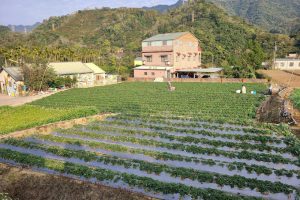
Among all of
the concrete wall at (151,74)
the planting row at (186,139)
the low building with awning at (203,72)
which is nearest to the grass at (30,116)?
the planting row at (186,139)

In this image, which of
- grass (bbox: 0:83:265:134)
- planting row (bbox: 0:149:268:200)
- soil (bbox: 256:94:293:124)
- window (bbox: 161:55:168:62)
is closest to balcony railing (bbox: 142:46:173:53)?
window (bbox: 161:55:168:62)

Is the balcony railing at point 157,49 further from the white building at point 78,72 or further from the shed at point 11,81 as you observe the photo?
the shed at point 11,81

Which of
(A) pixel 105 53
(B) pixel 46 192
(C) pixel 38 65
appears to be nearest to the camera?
(B) pixel 46 192

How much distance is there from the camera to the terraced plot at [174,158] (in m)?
9.73

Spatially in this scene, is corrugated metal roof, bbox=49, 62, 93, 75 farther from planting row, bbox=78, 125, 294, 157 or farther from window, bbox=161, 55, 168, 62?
planting row, bbox=78, 125, 294, 157

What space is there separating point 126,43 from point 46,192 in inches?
3495

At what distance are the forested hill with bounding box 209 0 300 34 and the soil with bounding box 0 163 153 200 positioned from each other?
122143mm

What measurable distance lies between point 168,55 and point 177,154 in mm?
37473

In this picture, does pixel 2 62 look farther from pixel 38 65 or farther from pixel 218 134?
pixel 218 134

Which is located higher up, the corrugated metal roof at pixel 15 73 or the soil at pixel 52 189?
the corrugated metal roof at pixel 15 73

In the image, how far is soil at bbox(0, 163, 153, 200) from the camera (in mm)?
9305

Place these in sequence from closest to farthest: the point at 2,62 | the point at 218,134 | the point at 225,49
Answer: the point at 218,134 → the point at 2,62 → the point at 225,49

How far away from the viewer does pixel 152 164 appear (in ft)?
38.6

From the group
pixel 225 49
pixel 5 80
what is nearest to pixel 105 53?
pixel 225 49
